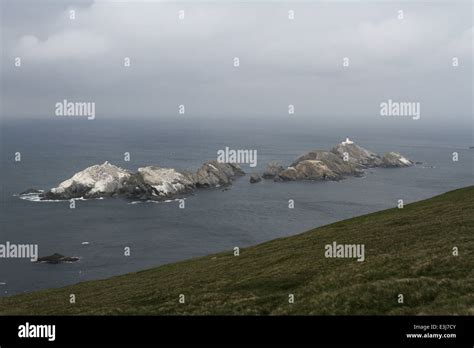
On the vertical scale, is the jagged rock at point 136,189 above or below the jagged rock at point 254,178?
below

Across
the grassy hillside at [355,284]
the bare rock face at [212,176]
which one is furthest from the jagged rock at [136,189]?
Answer: the grassy hillside at [355,284]

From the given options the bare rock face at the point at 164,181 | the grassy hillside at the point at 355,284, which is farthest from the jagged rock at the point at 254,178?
the grassy hillside at the point at 355,284

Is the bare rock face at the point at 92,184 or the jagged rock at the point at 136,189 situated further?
the jagged rock at the point at 136,189

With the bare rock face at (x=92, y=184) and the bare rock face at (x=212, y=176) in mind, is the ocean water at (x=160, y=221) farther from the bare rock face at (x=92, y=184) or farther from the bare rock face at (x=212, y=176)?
the bare rock face at (x=92, y=184)

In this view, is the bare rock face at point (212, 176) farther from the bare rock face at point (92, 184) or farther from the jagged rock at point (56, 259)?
the jagged rock at point (56, 259)

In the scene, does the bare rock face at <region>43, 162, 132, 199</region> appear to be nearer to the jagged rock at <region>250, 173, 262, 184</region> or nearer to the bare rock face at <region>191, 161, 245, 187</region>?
the bare rock face at <region>191, 161, 245, 187</region>

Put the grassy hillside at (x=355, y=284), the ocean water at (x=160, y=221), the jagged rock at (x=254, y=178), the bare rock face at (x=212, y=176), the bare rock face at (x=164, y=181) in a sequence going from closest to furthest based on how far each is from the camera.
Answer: the grassy hillside at (x=355, y=284), the ocean water at (x=160, y=221), the bare rock face at (x=164, y=181), the bare rock face at (x=212, y=176), the jagged rock at (x=254, y=178)

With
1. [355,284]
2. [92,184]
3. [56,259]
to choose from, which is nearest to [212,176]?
[92,184]

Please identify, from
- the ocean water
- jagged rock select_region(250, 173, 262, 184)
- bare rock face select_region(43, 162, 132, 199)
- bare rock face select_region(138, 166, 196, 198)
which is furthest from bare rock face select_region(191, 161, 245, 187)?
bare rock face select_region(43, 162, 132, 199)

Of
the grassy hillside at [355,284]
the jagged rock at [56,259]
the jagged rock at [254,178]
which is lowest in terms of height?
the jagged rock at [56,259]

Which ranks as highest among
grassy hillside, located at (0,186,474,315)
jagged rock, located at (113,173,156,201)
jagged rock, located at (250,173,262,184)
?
jagged rock, located at (250,173,262,184)

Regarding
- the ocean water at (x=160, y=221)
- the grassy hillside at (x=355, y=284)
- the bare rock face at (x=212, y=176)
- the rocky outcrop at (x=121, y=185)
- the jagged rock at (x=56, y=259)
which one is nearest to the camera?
the grassy hillside at (x=355, y=284)
